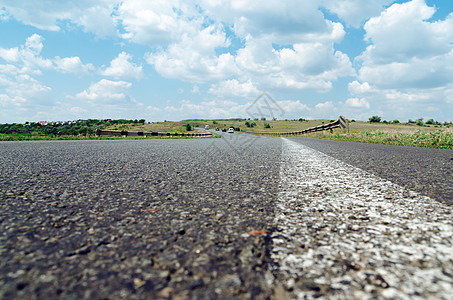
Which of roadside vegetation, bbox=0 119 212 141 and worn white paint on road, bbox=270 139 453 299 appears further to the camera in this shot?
roadside vegetation, bbox=0 119 212 141

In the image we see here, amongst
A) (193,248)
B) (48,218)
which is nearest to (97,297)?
(193,248)

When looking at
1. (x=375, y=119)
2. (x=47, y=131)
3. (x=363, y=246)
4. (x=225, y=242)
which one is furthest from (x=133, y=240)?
(x=375, y=119)

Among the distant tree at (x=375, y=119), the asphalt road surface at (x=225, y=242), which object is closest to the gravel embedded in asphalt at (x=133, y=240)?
the asphalt road surface at (x=225, y=242)

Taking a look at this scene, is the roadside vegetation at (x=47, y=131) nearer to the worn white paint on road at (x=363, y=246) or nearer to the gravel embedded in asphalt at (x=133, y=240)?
the gravel embedded in asphalt at (x=133, y=240)

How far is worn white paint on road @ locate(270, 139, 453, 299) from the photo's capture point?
128cm

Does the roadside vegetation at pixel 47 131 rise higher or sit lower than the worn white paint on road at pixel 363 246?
higher

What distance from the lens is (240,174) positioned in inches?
181

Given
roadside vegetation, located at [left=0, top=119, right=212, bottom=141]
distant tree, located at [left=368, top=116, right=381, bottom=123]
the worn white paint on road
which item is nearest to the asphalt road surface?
the worn white paint on road

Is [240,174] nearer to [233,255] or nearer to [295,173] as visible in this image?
[295,173]

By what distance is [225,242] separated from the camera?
1804 mm

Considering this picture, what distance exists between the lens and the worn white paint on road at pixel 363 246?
4.19ft

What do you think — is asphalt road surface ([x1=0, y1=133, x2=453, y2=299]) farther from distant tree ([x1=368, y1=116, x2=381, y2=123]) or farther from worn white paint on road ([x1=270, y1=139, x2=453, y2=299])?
distant tree ([x1=368, y1=116, x2=381, y2=123])

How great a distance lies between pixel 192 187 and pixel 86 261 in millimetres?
2047

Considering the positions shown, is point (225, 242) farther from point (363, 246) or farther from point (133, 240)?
point (363, 246)
